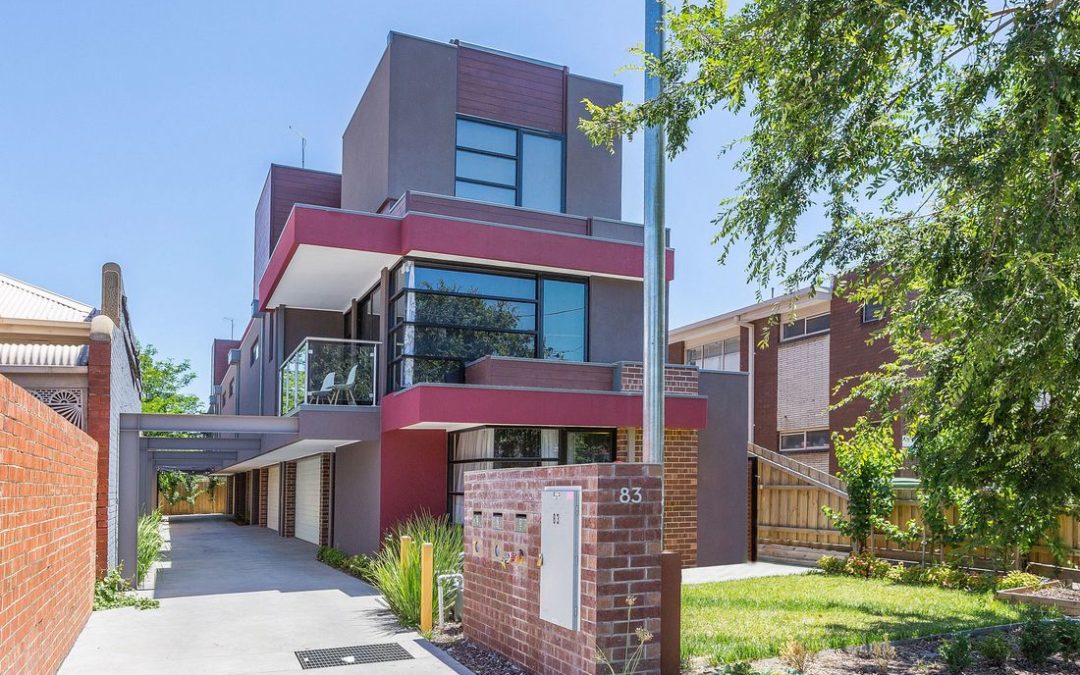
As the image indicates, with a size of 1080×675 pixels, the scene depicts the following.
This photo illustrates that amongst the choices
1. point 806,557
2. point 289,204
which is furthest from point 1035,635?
point 289,204

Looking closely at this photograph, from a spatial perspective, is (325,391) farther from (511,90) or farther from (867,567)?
(867,567)

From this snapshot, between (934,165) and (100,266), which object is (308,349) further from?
(934,165)

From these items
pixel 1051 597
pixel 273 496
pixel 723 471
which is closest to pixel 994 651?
pixel 1051 597

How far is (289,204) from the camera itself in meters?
23.6

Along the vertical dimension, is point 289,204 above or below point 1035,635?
above

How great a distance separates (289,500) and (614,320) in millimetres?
13675

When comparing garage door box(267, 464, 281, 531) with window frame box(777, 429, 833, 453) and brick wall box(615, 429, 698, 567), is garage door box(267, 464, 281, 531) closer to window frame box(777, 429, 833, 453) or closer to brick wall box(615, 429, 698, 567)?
window frame box(777, 429, 833, 453)

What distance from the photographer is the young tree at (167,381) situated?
5562 centimetres

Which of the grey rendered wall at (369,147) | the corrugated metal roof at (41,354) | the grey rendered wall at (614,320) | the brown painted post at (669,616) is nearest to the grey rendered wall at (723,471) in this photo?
the grey rendered wall at (614,320)

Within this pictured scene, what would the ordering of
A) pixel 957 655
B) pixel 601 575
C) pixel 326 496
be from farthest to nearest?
pixel 326 496 < pixel 957 655 < pixel 601 575

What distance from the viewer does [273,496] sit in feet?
103

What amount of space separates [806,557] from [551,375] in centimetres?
739

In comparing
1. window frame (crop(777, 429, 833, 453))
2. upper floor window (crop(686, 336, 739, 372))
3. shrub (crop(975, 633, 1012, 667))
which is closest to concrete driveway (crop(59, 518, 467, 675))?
shrub (crop(975, 633, 1012, 667))

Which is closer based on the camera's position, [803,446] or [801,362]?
[803,446]
